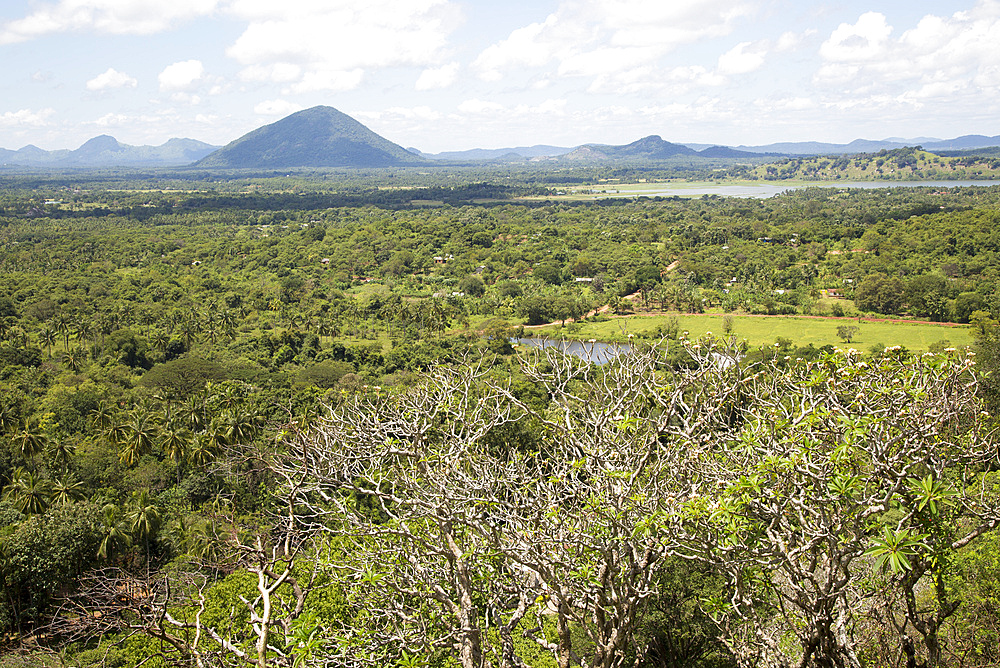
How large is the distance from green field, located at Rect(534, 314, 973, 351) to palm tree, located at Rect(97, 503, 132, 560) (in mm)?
29218

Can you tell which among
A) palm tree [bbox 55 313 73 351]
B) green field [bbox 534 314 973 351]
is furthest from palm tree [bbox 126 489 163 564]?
palm tree [bbox 55 313 73 351]

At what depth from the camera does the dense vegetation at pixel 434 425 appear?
5.67 metres

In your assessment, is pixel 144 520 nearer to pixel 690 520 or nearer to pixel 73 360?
pixel 690 520

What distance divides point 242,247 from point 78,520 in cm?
6504

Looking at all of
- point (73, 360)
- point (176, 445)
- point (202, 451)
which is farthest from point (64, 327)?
point (202, 451)

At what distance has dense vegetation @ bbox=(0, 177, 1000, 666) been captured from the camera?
18.6 ft

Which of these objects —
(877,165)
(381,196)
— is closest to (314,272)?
(381,196)

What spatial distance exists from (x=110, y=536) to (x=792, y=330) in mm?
43194

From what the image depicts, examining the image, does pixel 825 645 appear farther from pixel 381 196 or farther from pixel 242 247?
pixel 381 196

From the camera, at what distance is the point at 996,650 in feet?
22.2

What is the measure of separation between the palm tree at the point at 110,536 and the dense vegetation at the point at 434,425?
0.11 m

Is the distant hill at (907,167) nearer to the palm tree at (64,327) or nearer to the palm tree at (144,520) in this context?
the palm tree at (64,327)

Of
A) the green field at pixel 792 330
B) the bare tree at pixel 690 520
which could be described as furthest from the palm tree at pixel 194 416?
the green field at pixel 792 330

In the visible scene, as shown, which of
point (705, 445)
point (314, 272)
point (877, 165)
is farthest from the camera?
point (877, 165)
